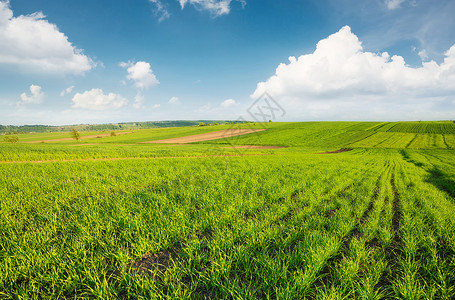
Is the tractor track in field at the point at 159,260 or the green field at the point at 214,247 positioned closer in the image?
the green field at the point at 214,247

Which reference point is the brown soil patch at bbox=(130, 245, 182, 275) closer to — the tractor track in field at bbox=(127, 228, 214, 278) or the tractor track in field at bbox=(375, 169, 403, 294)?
the tractor track in field at bbox=(127, 228, 214, 278)

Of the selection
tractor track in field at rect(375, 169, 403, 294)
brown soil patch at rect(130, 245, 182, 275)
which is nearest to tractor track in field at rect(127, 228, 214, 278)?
brown soil patch at rect(130, 245, 182, 275)

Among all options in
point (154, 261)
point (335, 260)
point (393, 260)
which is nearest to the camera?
point (154, 261)

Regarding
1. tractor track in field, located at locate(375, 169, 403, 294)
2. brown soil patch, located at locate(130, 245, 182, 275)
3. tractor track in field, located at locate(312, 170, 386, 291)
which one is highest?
brown soil patch, located at locate(130, 245, 182, 275)

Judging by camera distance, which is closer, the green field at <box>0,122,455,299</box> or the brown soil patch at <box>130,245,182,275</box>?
the green field at <box>0,122,455,299</box>

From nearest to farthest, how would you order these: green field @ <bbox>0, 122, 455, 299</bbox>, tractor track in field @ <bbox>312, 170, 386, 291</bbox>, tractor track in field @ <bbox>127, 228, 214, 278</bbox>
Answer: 1. green field @ <bbox>0, 122, 455, 299</bbox>
2. tractor track in field @ <bbox>312, 170, 386, 291</bbox>
3. tractor track in field @ <bbox>127, 228, 214, 278</bbox>

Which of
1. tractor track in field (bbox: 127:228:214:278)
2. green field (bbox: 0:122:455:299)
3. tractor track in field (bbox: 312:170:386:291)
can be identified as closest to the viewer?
green field (bbox: 0:122:455:299)

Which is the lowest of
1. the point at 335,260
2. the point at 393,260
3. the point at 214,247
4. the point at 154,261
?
the point at 393,260

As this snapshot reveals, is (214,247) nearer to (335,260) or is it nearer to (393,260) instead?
(335,260)

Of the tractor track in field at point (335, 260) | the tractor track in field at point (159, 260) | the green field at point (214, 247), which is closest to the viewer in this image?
the green field at point (214, 247)

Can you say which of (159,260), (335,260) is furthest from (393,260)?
(159,260)

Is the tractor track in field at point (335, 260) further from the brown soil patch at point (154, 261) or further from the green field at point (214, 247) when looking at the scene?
the brown soil patch at point (154, 261)

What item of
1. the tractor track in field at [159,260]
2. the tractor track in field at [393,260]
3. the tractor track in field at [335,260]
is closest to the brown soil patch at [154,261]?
the tractor track in field at [159,260]

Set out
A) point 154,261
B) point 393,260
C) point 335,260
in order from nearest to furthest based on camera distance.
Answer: point 154,261 < point 335,260 < point 393,260
